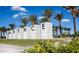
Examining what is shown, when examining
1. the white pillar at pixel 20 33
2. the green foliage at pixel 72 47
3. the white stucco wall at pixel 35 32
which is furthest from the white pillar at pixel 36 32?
the green foliage at pixel 72 47

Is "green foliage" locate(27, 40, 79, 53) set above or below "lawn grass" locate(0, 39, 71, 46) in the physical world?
below

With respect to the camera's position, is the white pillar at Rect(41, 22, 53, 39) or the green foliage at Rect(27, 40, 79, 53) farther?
the white pillar at Rect(41, 22, 53, 39)

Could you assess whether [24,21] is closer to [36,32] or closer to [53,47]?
[36,32]

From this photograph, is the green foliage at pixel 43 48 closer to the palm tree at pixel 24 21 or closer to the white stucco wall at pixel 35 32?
the white stucco wall at pixel 35 32

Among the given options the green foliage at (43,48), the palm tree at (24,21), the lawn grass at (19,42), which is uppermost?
the palm tree at (24,21)

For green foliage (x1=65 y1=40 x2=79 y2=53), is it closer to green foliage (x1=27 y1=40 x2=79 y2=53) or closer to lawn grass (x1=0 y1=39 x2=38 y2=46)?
green foliage (x1=27 y1=40 x2=79 y2=53)

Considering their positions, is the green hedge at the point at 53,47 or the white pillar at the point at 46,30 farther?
the white pillar at the point at 46,30

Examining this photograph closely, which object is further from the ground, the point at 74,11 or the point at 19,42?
the point at 74,11

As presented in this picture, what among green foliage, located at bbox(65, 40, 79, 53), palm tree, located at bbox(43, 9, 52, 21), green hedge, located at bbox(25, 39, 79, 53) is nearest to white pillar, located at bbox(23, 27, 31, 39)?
green hedge, located at bbox(25, 39, 79, 53)

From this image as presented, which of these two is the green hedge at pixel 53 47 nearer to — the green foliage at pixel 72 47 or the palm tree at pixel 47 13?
the green foliage at pixel 72 47

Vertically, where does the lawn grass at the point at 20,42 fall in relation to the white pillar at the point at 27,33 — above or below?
below

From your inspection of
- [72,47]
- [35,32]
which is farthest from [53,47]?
[35,32]

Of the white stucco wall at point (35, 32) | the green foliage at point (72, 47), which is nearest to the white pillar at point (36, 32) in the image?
the white stucco wall at point (35, 32)

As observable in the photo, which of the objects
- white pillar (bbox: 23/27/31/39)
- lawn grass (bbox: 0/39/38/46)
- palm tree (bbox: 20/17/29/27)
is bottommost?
lawn grass (bbox: 0/39/38/46)
